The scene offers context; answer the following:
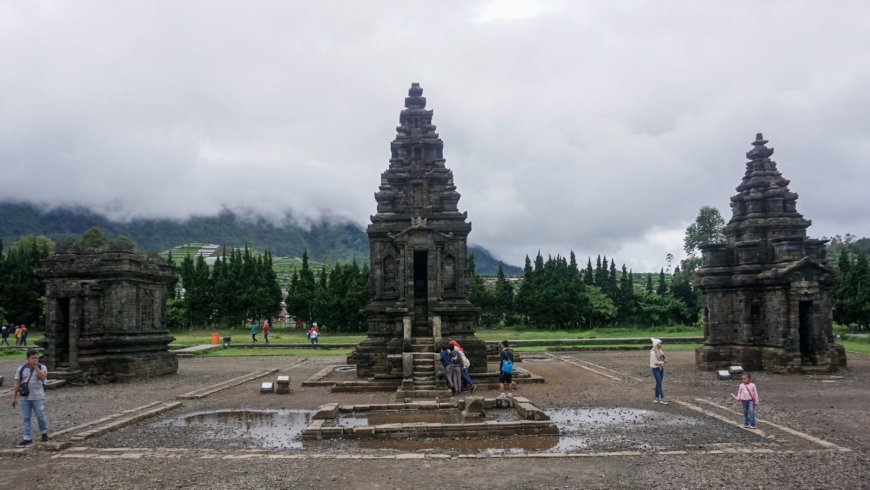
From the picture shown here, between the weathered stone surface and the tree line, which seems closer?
the weathered stone surface

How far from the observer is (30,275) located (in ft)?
203

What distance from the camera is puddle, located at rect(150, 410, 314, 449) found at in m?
13.4

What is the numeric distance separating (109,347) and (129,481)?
17.8 metres

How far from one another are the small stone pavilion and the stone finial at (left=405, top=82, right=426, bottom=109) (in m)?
15.1

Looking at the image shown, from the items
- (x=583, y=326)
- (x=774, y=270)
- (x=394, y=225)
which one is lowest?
(x=583, y=326)

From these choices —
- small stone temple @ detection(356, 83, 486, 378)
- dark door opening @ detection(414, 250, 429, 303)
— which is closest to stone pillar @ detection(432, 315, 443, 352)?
small stone temple @ detection(356, 83, 486, 378)

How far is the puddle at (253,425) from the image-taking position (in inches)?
526

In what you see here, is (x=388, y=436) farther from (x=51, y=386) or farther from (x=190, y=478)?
(x=51, y=386)

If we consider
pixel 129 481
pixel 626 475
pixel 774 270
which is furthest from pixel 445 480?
pixel 774 270

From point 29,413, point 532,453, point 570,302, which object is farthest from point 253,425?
point 570,302

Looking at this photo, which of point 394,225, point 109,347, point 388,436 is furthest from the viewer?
point 394,225

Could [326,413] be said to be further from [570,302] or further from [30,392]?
[570,302]

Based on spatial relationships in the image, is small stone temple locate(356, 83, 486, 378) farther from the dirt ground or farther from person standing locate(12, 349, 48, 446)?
person standing locate(12, 349, 48, 446)

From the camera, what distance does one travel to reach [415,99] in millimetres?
30484
